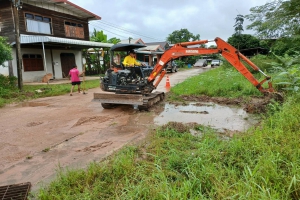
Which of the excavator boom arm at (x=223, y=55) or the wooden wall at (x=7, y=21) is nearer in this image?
the excavator boom arm at (x=223, y=55)

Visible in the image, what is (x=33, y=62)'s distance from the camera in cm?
1819

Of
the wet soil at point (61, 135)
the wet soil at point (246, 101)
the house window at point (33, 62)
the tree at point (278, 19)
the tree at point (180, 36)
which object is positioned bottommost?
the wet soil at point (61, 135)

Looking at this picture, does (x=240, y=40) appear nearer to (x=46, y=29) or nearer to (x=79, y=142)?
(x=46, y=29)

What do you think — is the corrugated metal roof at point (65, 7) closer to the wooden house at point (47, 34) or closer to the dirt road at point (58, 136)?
the wooden house at point (47, 34)

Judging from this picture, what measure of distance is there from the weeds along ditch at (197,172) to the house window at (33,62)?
1696cm

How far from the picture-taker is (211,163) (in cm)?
310

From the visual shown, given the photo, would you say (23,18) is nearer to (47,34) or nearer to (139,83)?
(47,34)

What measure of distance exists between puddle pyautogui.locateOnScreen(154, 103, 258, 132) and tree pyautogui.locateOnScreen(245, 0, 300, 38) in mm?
10234

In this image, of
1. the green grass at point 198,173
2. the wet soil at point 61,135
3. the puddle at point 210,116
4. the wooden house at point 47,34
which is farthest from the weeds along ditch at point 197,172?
the wooden house at point 47,34

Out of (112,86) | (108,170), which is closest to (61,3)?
(112,86)

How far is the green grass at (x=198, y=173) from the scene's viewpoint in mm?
2420

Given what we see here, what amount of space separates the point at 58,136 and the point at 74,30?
18.7 meters

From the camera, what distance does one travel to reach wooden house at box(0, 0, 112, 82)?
16.3 m

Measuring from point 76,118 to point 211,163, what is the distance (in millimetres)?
4914
